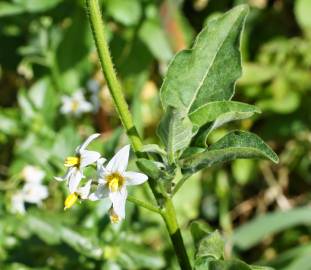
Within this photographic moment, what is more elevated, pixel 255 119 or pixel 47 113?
pixel 47 113

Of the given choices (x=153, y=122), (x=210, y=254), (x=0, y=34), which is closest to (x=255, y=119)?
(x=153, y=122)

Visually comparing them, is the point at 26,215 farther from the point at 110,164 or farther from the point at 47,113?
the point at 110,164

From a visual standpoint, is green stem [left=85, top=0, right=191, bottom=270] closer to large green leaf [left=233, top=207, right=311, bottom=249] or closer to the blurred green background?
the blurred green background

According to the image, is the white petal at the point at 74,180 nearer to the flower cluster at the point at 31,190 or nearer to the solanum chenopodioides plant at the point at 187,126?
the solanum chenopodioides plant at the point at 187,126

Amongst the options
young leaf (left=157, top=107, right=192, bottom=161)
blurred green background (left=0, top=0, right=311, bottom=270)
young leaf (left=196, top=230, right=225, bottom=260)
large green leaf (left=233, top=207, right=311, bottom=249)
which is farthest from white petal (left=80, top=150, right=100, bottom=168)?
large green leaf (left=233, top=207, right=311, bottom=249)

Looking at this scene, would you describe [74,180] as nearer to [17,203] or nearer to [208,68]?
[208,68]

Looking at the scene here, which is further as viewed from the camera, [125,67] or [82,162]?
[125,67]

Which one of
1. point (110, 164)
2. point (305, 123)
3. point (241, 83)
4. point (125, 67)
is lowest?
point (305, 123)
